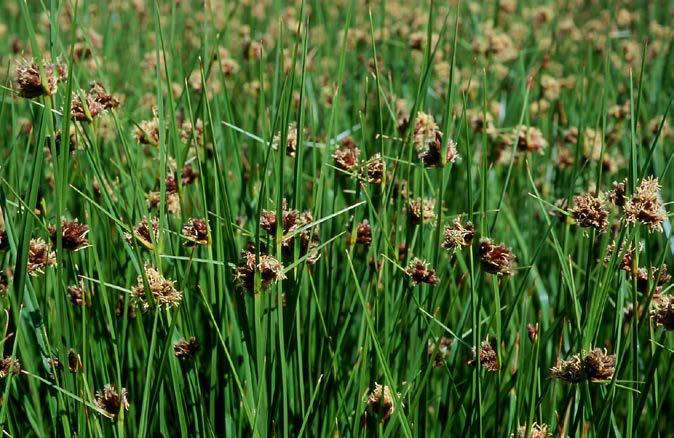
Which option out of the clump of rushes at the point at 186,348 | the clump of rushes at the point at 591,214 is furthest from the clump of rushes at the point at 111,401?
the clump of rushes at the point at 591,214

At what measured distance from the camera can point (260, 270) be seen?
4.25ft

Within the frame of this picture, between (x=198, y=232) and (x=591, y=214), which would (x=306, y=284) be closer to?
(x=198, y=232)

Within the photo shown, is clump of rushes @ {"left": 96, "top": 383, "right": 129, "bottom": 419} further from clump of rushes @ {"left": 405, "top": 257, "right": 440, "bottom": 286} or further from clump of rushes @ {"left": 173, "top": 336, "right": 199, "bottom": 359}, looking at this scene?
clump of rushes @ {"left": 405, "top": 257, "right": 440, "bottom": 286}

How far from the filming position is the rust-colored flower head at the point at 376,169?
1592 mm

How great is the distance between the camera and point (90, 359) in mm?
1703

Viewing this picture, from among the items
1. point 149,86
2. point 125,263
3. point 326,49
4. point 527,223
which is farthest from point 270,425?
point 326,49

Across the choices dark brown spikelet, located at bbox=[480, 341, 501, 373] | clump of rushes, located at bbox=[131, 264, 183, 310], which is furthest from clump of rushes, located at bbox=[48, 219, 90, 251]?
dark brown spikelet, located at bbox=[480, 341, 501, 373]

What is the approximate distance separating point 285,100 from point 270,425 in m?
0.65

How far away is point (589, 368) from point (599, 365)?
0.07ft

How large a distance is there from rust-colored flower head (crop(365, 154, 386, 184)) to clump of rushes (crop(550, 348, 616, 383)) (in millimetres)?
496

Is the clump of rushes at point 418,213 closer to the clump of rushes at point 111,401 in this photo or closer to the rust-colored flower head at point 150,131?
the rust-colored flower head at point 150,131

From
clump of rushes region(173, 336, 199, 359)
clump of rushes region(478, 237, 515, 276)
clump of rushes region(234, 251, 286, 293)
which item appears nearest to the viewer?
clump of rushes region(234, 251, 286, 293)

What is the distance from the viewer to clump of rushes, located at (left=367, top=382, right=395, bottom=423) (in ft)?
4.84

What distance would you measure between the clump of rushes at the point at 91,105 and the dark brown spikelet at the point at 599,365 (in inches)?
39.0
